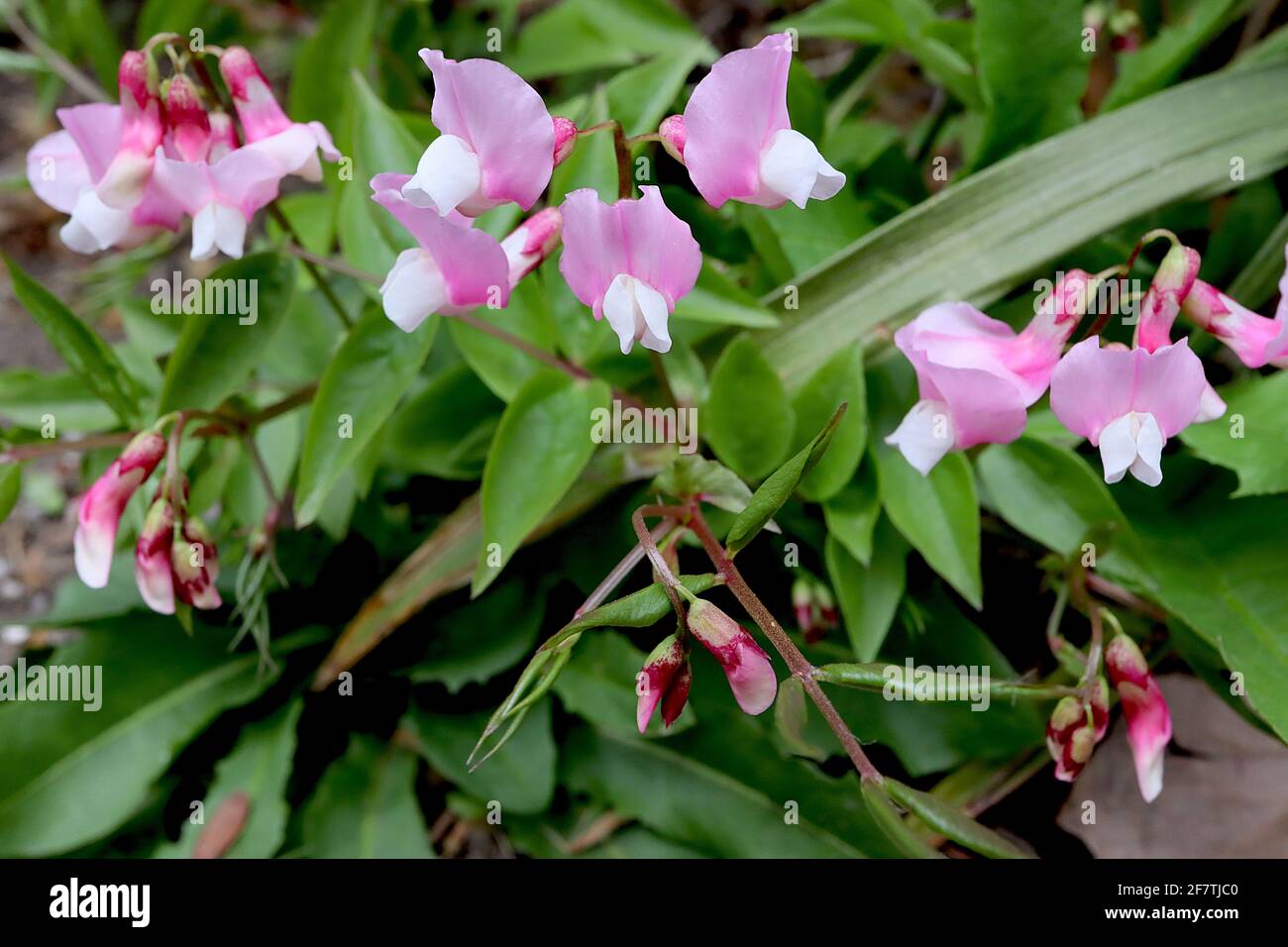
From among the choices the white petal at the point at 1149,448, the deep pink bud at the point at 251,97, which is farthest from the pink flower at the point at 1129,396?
the deep pink bud at the point at 251,97

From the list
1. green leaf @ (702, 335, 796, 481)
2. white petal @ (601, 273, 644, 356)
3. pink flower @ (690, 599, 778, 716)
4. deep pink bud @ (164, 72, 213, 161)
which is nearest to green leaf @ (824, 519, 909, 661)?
green leaf @ (702, 335, 796, 481)

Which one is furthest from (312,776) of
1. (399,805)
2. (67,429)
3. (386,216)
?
(386,216)

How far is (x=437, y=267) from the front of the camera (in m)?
0.74

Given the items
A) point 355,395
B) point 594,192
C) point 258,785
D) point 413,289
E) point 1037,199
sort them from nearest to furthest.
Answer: point 594,192
point 413,289
point 355,395
point 1037,199
point 258,785

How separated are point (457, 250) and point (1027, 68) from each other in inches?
27.7

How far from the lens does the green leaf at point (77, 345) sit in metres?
0.95

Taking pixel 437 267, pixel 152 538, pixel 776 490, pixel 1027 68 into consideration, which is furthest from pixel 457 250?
pixel 1027 68

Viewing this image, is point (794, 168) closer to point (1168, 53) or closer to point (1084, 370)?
point (1084, 370)

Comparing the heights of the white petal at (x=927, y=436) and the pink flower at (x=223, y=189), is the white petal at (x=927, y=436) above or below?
below

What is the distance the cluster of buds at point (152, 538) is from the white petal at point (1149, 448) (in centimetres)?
72

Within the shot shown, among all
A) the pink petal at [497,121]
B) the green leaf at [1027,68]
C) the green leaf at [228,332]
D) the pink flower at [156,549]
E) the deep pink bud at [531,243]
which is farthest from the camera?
the green leaf at [1027,68]

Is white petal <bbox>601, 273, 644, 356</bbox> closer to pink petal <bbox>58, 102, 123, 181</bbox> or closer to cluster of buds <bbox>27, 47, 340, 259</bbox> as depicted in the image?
cluster of buds <bbox>27, 47, 340, 259</bbox>

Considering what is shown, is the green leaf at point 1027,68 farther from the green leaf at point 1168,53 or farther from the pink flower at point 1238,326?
the pink flower at point 1238,326
